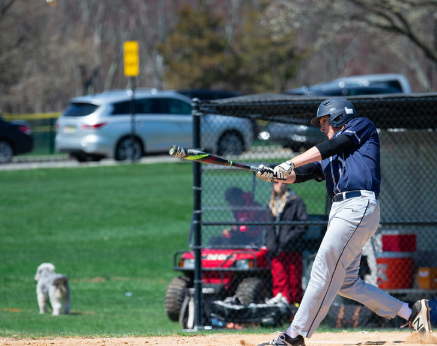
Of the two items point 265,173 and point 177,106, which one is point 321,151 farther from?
point 177,106

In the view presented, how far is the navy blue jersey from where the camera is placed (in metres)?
4.81

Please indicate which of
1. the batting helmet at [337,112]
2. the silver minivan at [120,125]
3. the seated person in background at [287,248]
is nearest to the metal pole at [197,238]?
the seated person in background at [287,248]

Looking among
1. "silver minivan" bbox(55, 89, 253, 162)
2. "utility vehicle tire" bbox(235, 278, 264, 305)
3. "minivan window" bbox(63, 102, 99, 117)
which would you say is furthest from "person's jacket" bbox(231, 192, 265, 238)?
"minivan window" bbox(63, 102, 99, 117)

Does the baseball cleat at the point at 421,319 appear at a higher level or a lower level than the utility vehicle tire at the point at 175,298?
higher

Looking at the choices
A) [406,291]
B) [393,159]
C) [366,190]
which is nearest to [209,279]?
[406,291]

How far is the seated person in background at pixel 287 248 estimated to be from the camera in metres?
7.71

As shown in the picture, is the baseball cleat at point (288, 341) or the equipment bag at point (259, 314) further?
the equipment bag at point (259, 314)

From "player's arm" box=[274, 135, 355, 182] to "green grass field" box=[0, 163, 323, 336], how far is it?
2.54 meters

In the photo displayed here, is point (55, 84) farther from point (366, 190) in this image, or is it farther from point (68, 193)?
point (366, 190)

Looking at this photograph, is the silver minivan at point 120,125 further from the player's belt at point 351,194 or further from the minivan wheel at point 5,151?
the player's belt at point 351,194

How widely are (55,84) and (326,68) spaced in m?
17.7

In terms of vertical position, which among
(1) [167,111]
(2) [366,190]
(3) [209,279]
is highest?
(1) [167,111]

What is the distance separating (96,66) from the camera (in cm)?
4466

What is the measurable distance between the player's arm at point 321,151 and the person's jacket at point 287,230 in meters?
2.90
